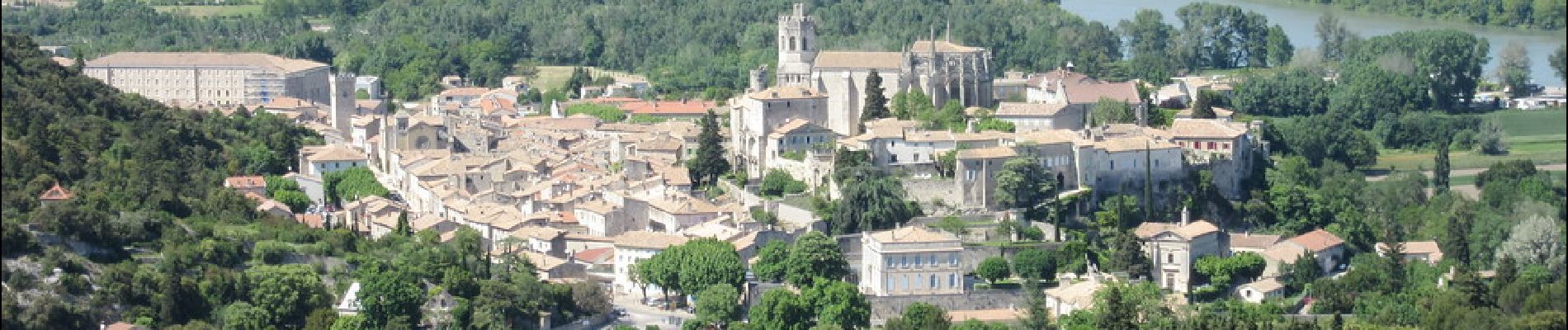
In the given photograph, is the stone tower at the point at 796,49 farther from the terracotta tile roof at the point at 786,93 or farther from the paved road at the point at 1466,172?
the paved road at the point at 1466,172

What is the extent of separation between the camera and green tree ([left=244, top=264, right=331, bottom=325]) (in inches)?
1642

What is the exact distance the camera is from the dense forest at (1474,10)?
78.2 meters

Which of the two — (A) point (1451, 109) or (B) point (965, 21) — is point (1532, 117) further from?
(B) point (965, 21)

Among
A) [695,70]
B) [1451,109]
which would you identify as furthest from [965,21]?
[1451,109]

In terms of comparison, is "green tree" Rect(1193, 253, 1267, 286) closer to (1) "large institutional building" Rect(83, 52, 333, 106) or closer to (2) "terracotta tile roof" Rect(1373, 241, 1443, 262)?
(2) "terracotta tile roof" Rect(1373, 241, 1443, 262)

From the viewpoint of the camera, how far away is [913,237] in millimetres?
44531

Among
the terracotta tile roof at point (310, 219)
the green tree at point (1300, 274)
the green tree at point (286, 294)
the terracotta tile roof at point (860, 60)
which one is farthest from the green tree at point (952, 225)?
the terracotta tile roof at point (310, 219)

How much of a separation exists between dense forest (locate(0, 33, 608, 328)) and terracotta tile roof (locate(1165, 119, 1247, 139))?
35.5 ft

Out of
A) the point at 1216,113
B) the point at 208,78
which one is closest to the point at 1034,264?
the point at 1216,113

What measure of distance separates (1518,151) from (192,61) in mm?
27208

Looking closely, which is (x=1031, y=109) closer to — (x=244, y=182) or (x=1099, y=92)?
Result: (x=1099, y=92)

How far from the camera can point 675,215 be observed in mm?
48188

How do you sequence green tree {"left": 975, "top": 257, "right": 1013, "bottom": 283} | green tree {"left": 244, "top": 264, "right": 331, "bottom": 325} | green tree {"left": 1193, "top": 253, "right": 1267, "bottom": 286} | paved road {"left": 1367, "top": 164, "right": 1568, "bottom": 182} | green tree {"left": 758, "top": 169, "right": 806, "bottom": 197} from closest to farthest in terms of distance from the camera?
green tree {"left": 244, "top": 264, "right": 331, "bottom": 325}
green tree {"left": 975, "top": 257, "right": 1013, "bottom": 283}
green tree {"left": 1193, "top": 253, "right": 1267, "bottom": 286}
green tree {"left": 758, "top": 169, "right": 806, "bottom": 197}
paved road {"left": 1367, "top": 164, "right": 1568, "bottom": 182}

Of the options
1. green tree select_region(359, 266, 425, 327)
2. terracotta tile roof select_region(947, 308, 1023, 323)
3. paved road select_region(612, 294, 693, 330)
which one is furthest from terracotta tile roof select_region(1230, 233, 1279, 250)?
green tree select_region(359, 266, 425, 327)
